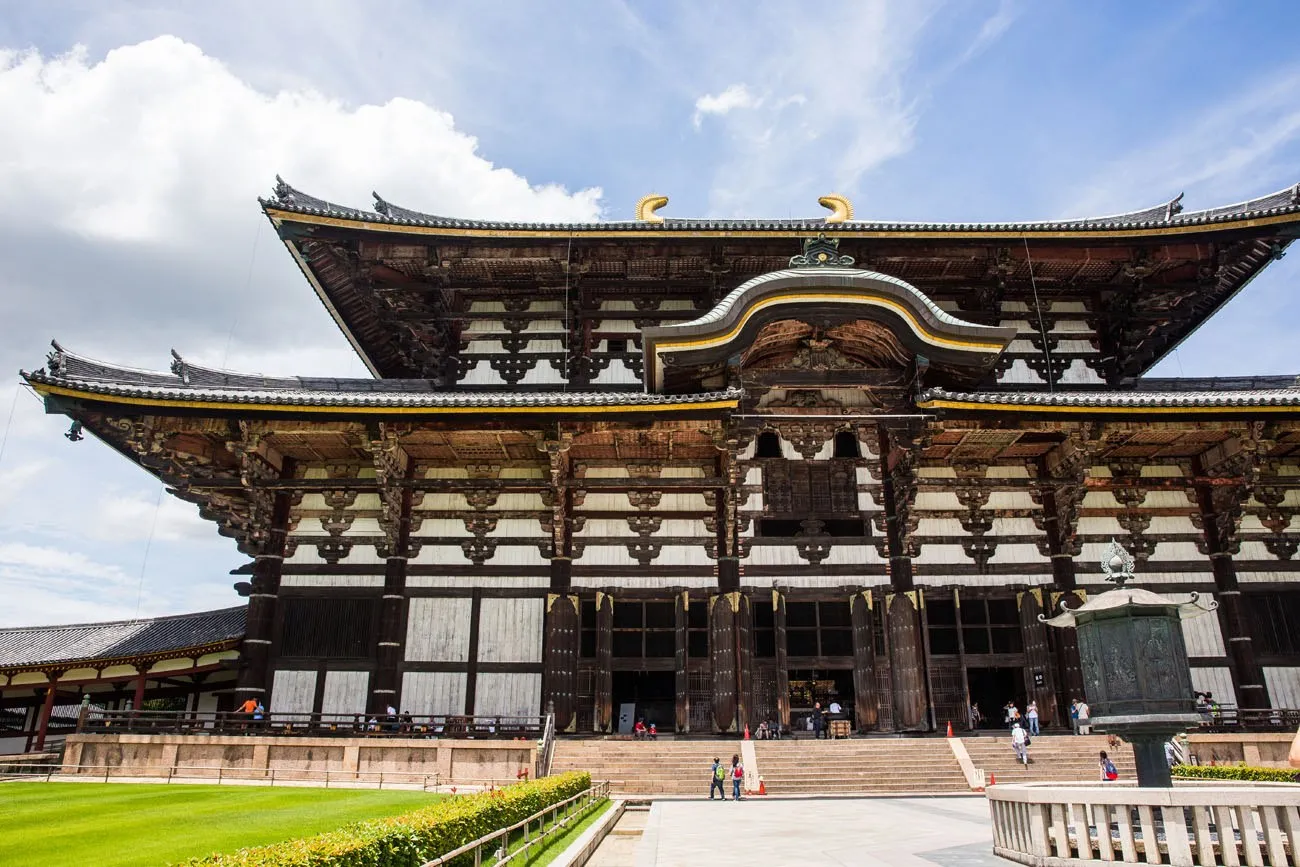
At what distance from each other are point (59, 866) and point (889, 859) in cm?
792

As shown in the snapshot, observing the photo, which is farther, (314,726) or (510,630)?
(510,630)

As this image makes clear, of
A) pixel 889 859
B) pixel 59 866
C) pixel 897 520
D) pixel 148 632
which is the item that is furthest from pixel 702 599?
pixel 148 632

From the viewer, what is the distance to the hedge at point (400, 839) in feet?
16.8

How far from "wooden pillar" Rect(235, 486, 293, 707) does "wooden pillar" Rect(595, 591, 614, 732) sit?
25.4 ft

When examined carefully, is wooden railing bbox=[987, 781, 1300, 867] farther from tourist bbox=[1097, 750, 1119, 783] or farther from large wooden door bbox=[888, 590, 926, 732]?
large wooden door bbox=[888, 590, 926, 732]

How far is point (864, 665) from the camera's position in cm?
1953

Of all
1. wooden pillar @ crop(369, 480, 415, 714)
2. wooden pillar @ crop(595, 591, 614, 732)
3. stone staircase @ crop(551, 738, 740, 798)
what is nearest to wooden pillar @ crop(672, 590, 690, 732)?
stone staircase @ crop(551, 738, 740, 798)

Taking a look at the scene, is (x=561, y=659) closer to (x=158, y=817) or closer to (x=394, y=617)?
(x=394, y=617)

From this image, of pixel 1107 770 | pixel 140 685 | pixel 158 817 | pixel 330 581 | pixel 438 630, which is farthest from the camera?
pixel 140 685

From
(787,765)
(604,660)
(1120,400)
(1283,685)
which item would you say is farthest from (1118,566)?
(1283,685)

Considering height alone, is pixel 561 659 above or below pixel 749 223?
below

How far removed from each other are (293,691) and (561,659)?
6373 millimetres

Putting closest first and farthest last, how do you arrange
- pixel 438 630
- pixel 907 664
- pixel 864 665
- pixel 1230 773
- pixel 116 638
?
pixel 1230 773
pixel 907 664
pixel 864 665
pixel 438 630
pixel 116 638

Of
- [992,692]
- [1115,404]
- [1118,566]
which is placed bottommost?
[992,692]
